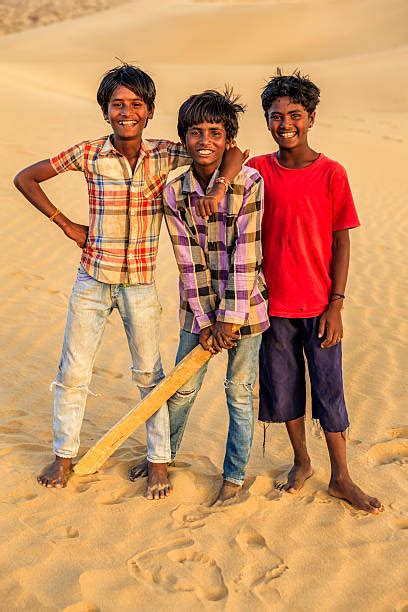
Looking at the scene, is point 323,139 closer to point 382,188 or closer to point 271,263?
point 382,188

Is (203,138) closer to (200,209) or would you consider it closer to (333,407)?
(200,209)

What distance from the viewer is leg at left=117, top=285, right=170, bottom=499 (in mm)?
3564

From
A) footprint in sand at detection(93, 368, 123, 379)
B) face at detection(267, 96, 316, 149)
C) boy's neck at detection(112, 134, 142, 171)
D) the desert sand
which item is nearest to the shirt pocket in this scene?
boy's neck at detection(112, 134, 142, 171)

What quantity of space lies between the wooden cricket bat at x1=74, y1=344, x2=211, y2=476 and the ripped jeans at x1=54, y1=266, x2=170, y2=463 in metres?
0.09

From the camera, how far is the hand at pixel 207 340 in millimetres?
3443

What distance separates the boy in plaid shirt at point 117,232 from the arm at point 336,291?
64 cm

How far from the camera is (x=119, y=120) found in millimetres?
3424

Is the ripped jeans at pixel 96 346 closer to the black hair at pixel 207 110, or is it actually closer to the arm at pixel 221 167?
the arm at pixel 221 167

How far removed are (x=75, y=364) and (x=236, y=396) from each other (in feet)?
2.71

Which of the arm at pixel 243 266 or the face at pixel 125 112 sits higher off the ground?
the face at pixel 125 112

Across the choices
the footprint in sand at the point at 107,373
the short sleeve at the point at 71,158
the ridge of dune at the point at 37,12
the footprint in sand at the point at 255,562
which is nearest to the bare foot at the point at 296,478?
the footprint in sand at the point at 255,562

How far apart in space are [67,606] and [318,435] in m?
2.22

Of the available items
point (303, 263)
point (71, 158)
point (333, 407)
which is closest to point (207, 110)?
point (71, 158)

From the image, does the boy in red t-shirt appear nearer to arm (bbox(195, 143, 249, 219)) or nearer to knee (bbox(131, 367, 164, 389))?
arm (bbox(195, 143, 249, 219))
